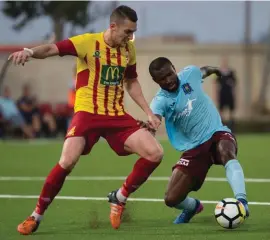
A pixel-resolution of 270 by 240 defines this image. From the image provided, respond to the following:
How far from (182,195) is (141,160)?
607mm

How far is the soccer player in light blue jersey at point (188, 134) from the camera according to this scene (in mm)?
9273

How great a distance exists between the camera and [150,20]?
90.9 ft

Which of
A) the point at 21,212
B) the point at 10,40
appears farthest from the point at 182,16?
the point at 21,212

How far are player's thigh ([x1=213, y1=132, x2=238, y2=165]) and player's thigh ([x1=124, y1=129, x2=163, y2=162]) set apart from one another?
0.62m

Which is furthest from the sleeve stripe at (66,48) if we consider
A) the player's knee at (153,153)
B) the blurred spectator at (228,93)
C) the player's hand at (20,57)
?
the blurred spectator at (228,93)

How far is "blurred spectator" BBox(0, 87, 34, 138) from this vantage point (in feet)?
79.5

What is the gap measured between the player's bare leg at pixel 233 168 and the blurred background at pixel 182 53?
16.2m

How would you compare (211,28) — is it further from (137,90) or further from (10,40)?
(137,90)

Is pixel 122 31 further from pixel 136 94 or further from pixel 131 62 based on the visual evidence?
pixel 136 94

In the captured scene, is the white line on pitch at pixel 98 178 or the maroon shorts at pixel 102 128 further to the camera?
the white line on pitch at pixel 98 178

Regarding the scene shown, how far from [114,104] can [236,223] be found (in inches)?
67.7

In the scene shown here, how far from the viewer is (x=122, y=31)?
8.94 m

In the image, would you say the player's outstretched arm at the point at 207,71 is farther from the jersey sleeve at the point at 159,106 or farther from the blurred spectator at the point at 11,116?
the blurred spectator at the point at 11,116

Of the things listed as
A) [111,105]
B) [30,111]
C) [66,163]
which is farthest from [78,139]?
[30,111]
